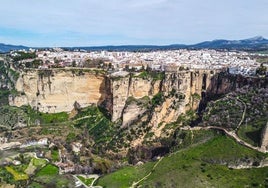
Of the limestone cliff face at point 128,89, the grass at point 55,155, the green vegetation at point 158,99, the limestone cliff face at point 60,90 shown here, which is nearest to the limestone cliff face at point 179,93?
the green vegetation at point 158,99

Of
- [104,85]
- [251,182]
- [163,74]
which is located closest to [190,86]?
[163,74]

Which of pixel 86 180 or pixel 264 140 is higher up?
pixel 264 140

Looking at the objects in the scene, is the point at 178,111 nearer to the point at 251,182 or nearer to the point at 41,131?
the point at 41,131

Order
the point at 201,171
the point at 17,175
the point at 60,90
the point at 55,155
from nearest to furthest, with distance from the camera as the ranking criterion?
the point at 201,171 → the point at 17,175 → the point at 55,155 → the point at 60,90

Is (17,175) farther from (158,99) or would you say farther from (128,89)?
(158,99)

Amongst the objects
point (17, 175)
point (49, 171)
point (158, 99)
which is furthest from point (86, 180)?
point (158, 99)

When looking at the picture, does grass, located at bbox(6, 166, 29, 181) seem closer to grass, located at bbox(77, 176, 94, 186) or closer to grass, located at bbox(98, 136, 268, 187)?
grass, located at bbox(77, 176, 94, 186)

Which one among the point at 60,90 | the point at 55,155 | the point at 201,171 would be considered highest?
the point at 60,90
